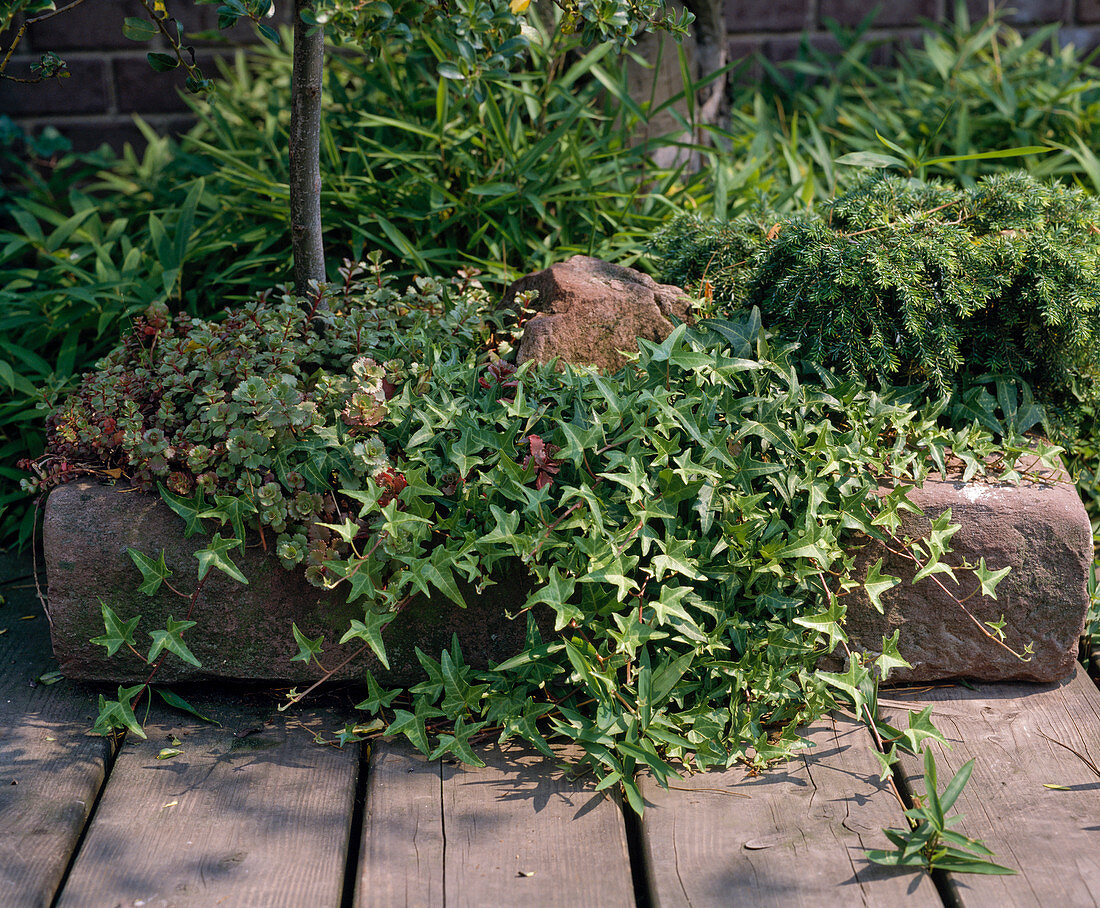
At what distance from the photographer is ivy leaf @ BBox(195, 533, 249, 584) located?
1575 millimetres

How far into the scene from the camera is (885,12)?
11.9 feet

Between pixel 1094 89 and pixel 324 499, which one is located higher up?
pixel 1094 89

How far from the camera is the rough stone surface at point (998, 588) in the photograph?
5.61ft

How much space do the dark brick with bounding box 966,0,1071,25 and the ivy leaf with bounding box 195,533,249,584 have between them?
141 inches

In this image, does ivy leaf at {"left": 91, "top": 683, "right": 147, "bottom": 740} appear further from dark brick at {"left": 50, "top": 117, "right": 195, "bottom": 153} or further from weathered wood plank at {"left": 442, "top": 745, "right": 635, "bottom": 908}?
dark brick at {"left": 50, "top": 117, "right": 195, "bottom": 153}

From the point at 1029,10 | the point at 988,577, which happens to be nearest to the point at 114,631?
the point at 988,577

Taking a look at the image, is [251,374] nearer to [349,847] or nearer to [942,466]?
[349,847]

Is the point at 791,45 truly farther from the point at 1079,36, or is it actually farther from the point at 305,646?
the point at 305,646

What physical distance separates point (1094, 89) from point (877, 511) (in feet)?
8.20

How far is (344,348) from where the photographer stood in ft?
6.29

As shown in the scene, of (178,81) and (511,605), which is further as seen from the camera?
(178,81)

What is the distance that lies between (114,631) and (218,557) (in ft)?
0.77

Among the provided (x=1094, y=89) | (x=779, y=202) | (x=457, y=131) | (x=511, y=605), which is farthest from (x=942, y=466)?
(x=1094, y=89)

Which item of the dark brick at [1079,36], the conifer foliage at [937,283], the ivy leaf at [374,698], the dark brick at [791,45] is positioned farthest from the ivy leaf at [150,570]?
the dark brick at [1079,36]
